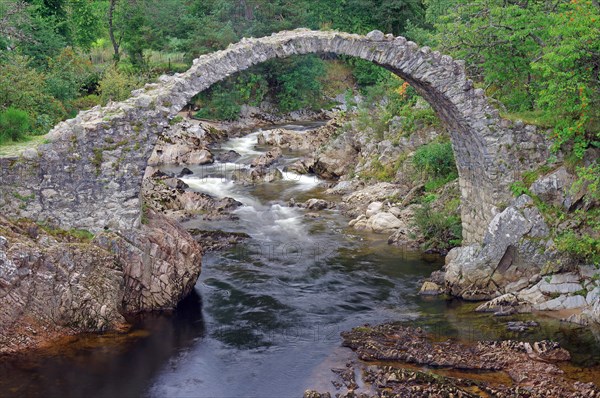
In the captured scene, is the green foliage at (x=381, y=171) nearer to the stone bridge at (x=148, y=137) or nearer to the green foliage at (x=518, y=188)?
the stone bridge at (x=148, y=137)

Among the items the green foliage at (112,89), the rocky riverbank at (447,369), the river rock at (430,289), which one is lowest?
the rocky riverbank at (447,369)

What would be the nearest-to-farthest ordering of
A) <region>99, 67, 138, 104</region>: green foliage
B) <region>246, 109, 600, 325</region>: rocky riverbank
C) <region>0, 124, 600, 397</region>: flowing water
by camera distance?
<region>0, 124, 600, 397</region>: flowing water → <region>246, 109, 600, 325</region>: rocky riverbank → <region>99, 67, 138, 104</region>: green foliage

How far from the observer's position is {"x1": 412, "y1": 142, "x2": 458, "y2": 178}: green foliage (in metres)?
20.4

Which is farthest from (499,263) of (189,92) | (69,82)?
(69,82)

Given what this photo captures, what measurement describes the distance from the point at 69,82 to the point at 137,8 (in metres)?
22.5

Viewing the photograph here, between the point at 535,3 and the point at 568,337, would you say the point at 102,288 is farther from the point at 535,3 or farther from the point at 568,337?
the point at 535,3

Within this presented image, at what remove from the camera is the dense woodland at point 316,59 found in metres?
14.0

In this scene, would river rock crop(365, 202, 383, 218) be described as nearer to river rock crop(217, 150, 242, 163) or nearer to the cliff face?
the cliff face

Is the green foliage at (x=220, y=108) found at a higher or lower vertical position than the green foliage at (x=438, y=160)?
higher

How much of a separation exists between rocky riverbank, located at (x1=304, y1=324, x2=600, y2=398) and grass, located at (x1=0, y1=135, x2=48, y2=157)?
25.1 ft

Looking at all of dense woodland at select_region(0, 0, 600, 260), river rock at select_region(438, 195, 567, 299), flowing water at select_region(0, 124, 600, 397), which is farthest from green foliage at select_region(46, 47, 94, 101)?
river rock at select_region(438, 195, 567, 299)

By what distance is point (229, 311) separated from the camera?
572 inches

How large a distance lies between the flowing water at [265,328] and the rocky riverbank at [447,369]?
0.36 metres

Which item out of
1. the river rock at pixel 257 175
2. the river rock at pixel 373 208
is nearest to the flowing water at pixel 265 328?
the river rock at pixel 373 208
